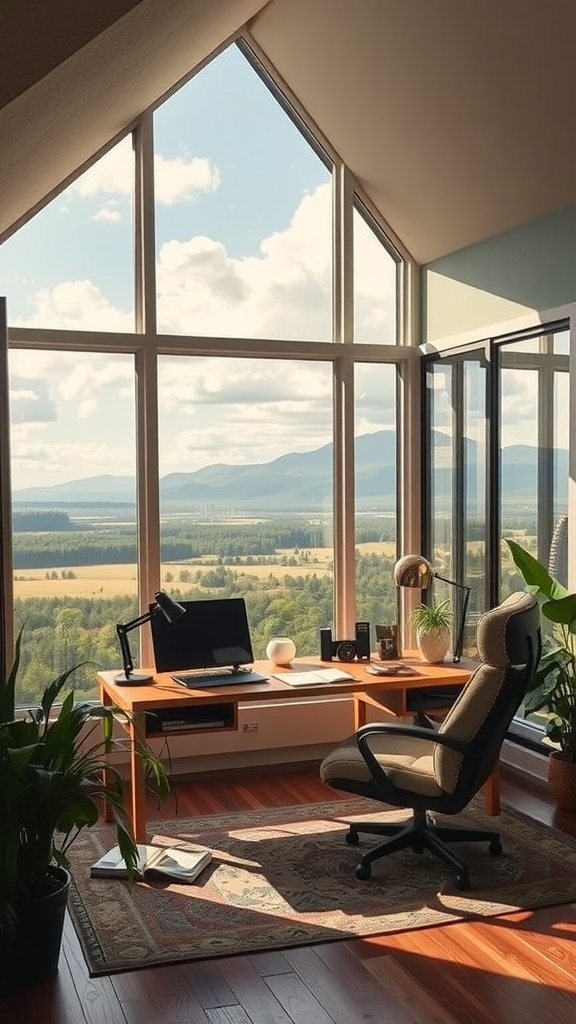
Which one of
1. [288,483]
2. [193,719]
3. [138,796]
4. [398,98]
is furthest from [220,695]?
[398,98]

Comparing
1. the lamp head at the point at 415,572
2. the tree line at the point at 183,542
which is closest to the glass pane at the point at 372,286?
the tree line at the point at 183,542

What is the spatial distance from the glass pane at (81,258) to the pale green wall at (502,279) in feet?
5.84

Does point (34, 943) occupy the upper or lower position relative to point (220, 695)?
lower

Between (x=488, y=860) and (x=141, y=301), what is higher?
(x=141, y=301)

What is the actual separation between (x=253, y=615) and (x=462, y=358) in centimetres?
189

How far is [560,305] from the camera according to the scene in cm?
497

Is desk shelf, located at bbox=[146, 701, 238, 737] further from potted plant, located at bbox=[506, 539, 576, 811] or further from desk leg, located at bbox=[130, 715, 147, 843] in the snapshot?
potted plant, located at bbox=[506, 539, 576, 811]

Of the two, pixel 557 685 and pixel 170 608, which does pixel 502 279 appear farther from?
pixel 170 608

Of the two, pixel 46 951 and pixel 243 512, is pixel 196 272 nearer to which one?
pixel 243 512

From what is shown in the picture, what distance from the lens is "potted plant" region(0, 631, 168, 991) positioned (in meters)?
3.08

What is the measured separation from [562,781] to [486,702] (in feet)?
4.02

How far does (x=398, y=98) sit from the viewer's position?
17.1ft

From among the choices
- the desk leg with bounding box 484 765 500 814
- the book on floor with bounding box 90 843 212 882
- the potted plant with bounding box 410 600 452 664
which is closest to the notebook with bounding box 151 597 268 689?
the book on floor with bounding box 90 843 212 882

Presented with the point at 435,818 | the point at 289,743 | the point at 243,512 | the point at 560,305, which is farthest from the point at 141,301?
the point at 435,818
